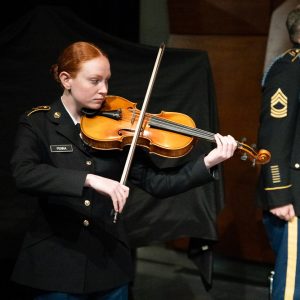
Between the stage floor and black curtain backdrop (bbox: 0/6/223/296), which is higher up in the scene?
black curtain backdrop (bbox: 0/6/223/296)

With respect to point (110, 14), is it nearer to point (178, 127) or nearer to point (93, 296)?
point (178, 127)

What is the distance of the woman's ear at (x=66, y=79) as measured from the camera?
206cm

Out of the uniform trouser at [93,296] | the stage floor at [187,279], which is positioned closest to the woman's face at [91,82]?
the uniform trouser at [93,296]

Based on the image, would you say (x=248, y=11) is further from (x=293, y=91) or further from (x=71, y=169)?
(x=71, y=169)

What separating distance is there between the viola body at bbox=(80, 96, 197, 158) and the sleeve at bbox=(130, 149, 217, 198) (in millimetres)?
87

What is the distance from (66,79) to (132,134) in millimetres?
297

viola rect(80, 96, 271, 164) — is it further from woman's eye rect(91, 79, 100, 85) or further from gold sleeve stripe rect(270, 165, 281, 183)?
gold sleeve stripe rect(270, 165, 281, 183)

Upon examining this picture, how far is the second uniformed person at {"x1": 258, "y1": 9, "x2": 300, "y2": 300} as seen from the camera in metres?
2.53

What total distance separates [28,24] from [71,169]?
1.19 metres

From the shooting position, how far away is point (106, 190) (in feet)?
6.05

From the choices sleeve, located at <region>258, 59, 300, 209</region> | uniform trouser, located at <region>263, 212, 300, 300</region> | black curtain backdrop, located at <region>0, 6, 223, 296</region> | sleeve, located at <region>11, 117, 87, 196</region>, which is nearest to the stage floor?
black curtain backdrop, located at <region>0, 6, 223, 296</region>

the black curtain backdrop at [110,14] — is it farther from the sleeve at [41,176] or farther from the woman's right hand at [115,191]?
the woman's right hand at [115,191]

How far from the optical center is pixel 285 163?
2.54 metres

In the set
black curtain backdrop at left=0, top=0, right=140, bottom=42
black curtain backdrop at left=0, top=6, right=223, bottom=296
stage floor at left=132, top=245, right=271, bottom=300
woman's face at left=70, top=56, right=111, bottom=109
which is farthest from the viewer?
black curtain backdrop at left=0, top=0, right=140, bottom=42
